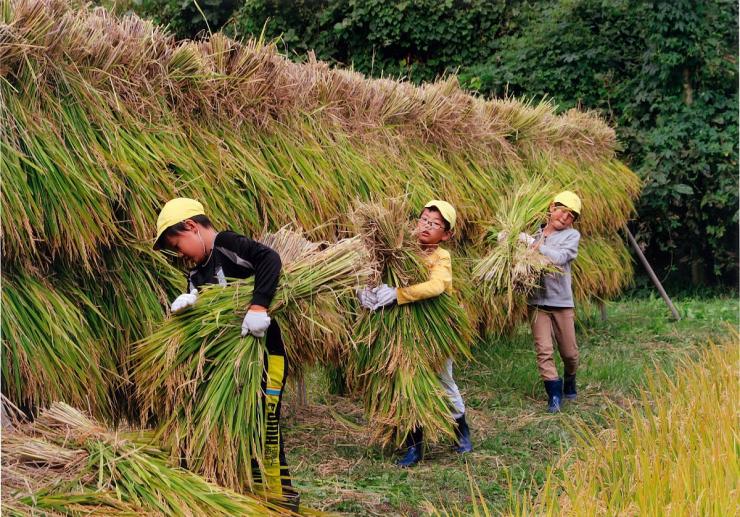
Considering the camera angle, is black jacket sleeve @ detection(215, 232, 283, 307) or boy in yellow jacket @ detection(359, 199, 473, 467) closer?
black jacket sleeve @ detection(215, 232, 283, 307)

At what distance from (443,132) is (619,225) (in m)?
2.95

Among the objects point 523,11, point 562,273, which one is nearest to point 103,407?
point 562,273

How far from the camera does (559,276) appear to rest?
5617 mm

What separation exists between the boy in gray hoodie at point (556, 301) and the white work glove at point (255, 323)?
8.51 feet

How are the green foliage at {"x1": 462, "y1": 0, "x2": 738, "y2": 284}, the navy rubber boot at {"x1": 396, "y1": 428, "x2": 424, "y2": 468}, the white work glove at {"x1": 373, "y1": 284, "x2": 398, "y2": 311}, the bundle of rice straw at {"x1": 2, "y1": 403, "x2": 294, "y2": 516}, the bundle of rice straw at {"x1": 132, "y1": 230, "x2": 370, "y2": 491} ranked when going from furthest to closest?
the green foliage at {"x1": 462, "y1": 0, "x2": 738, "y2": 284} → the navy rubber boot at {"x1": 396, "y1": 428, "x2": 424, "y2": 468} → the white work glove at {"x1": 373, "y1": 284, "x2": 398, "y2": 311} → the bundle of rice straw at {"x1": 132, "y1": 230, "x2": 370, "y2": 491} → the bundle of rice straw at {"x1": 2, "y1": 403, "x2": 294, "y2": 516}

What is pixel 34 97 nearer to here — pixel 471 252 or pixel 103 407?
pixel 103 407

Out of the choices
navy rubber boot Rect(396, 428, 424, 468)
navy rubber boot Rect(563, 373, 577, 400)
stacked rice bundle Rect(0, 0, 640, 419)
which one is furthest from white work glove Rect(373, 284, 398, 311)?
navy rubber boot Rect(563, 373, 577, 400)

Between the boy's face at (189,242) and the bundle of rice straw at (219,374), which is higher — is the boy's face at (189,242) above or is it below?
above

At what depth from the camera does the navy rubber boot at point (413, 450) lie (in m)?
4.21

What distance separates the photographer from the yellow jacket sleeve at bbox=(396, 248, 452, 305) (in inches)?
162

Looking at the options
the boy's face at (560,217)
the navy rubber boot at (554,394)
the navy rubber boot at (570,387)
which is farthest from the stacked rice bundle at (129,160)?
the navy rubber boot at (570,387)

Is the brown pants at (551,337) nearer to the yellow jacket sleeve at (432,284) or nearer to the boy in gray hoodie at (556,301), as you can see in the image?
the boy in gray hoodie at (556,301)

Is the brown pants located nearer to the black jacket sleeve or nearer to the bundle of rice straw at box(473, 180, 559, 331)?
the bundle of rice straw at box(473, 180, 559, 331)

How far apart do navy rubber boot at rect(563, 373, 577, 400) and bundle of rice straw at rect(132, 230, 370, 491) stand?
9.80ft
